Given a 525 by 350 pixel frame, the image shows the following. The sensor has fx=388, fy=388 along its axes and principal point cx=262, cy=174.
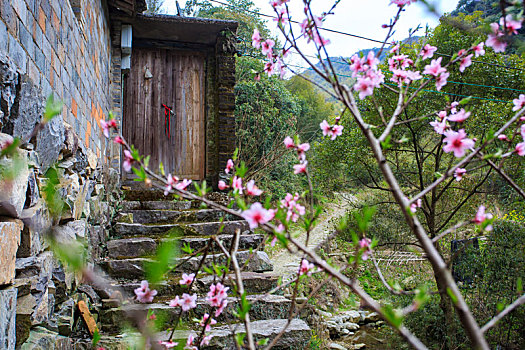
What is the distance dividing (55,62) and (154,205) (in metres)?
2.61

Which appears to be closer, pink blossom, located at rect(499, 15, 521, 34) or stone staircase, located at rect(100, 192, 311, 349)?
pink blossom, located at rect(499, 15, 521, 34)

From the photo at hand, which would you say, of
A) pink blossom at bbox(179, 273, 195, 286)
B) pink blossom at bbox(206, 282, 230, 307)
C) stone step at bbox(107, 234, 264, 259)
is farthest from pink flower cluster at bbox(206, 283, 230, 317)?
stone step at bbox(107, 234, 264, 259)

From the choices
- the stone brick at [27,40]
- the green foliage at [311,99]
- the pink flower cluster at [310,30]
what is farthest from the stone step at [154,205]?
the green foliage at [311,99]

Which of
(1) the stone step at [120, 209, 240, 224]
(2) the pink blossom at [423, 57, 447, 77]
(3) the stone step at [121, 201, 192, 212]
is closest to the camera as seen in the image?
(2) the pink blossom at [423, 57, 447, 77]

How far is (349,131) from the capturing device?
638 centimetres

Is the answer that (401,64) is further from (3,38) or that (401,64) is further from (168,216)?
(168,216)

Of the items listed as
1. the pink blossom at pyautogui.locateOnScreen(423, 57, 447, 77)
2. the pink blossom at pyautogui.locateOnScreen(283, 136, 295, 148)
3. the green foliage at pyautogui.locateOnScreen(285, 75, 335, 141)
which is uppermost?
the green foliage at pyautogui.locateOnScreen(285, 75, 335, 141)

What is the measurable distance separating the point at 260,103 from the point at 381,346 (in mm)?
6227

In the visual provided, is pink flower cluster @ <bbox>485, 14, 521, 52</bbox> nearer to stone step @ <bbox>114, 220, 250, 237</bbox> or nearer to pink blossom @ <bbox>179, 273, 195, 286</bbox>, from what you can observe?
pink blossom @ <bbox>179, 273, 195, 286</bbox>

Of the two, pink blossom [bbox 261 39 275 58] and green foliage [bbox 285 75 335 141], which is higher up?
green foliage [bbox 285 75 335 141]

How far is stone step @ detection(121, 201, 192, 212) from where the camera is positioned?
438 centimetres

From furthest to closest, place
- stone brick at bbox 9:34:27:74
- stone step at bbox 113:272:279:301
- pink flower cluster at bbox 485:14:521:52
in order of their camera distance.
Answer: stone step at bbox 113:272:279:301
stone brick at bbox 9:34:27:74
pink flower cluster at bbox 485:14:521:52

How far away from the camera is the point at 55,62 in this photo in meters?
2.01

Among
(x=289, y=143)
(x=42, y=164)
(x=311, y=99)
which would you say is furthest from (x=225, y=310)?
(x=311, y=99)
